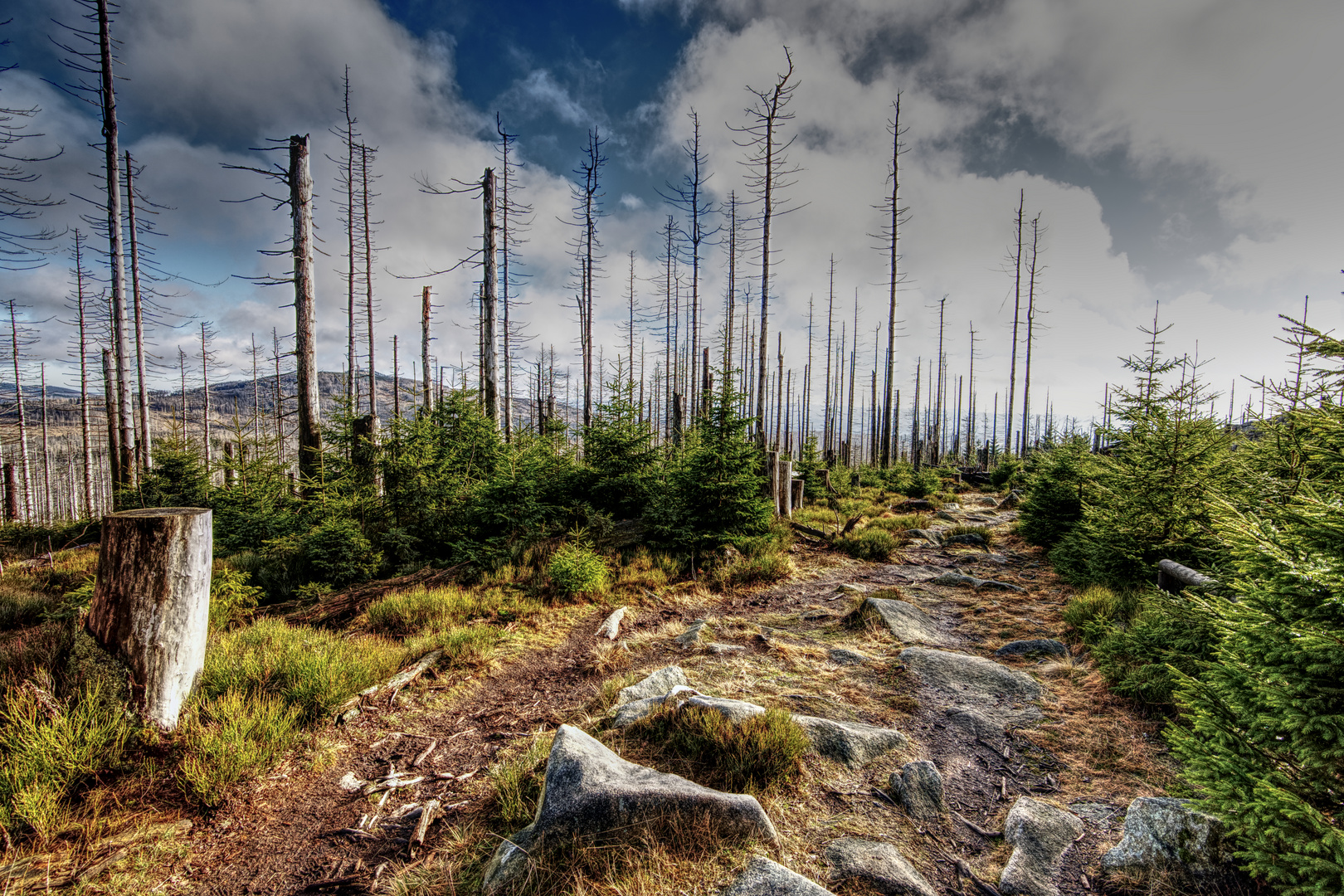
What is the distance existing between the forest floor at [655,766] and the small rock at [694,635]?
0.19 meters

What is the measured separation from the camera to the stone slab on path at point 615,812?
248 cm

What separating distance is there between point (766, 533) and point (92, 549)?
639 inches

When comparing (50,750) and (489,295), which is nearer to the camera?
(50,750)

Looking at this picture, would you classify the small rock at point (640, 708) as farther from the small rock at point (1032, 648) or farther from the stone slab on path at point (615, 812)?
the small rock at point (1032, 648)

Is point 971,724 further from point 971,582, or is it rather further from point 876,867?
point 971,582

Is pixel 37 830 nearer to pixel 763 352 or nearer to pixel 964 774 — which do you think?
pixel 964 774

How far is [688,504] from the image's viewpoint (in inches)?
355

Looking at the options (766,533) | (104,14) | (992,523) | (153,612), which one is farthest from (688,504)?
(104,14)

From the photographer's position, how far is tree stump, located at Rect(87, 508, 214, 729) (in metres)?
3.39

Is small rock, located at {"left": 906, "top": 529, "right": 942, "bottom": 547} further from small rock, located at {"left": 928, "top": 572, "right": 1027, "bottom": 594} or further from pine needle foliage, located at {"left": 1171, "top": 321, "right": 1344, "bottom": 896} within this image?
pine needle foliage, located at {"left": 1171, "top": 321, "right": 1344, "bottom": 896}

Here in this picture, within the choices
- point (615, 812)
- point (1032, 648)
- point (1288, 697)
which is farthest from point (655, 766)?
point (1032, 648)

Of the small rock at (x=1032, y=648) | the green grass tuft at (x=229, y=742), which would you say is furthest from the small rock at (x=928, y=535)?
the green grass tuft at (x=229, y=742)

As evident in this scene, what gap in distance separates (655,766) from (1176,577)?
611 cm

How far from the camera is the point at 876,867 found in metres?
2.44
